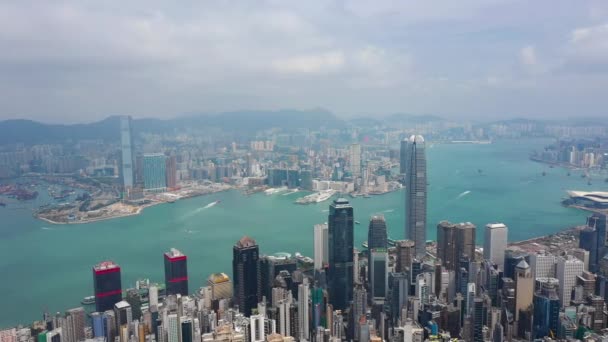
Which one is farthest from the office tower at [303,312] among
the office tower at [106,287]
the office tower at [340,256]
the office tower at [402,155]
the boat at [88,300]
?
the office tower at [402,155]

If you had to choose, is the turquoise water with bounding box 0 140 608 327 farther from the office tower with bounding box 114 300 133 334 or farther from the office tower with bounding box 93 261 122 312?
the office tower with bounding box 114 300 133 334

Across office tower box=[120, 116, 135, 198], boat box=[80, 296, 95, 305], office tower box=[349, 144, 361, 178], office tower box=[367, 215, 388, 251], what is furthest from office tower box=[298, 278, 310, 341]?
office tower box=[349, 144, 361, 178]

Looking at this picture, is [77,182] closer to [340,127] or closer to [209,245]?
[209,245]

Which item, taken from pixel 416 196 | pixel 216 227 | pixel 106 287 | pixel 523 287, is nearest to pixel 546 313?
pixel 523 287

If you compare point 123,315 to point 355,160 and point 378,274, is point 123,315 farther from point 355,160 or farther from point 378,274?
point 355,160

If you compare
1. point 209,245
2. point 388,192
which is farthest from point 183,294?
point 388,192

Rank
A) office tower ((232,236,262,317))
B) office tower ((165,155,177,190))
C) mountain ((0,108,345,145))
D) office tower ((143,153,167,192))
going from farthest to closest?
office tower ((165,155,177,190)) → office tower ((143,153,167,192)) → mountain ((0,108,345,145)) → office tower ((232,236,262,317))
